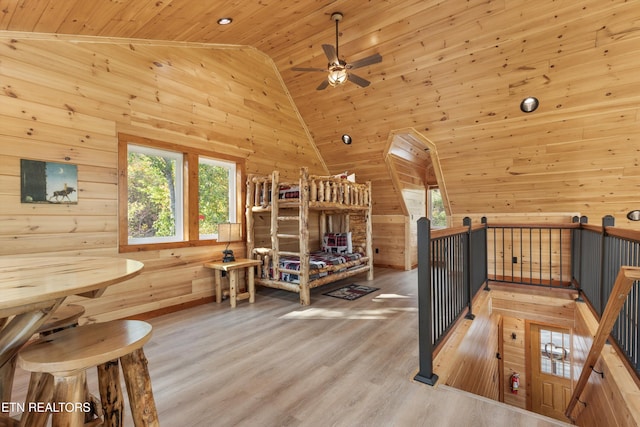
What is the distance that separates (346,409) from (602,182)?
449cm

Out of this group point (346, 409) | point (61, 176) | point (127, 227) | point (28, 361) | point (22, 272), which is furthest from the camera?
point (127, 227)

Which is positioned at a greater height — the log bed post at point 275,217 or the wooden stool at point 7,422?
the log bed post at point 275,217

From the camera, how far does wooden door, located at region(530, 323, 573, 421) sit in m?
5.30

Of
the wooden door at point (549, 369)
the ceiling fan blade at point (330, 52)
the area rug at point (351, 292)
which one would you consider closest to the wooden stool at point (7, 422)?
the ceiling fan blade at point (330, 52)

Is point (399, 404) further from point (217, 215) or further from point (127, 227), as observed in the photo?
point (217, 215)

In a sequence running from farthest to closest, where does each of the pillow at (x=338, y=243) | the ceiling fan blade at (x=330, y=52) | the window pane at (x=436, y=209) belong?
the window pane at (x=436, y=209) < the pillow at (x=338, y=243) < the ceiling fan blade at (x=330, y=52)

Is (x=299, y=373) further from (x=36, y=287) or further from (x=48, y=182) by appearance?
(x=48, y=182)

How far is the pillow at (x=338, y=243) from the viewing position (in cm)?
Answer: 547

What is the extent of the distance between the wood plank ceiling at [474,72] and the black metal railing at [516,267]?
2.31 feet

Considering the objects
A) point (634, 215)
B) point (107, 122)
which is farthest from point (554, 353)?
point (107, 122)

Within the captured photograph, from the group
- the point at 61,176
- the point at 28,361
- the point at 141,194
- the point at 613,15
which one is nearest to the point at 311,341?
Answer: the point at 28,361

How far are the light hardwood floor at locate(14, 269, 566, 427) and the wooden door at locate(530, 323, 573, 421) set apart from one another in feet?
11.1

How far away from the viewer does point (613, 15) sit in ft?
9.27

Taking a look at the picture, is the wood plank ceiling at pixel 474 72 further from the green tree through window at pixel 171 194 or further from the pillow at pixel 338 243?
the pillow at pixel 338 243
